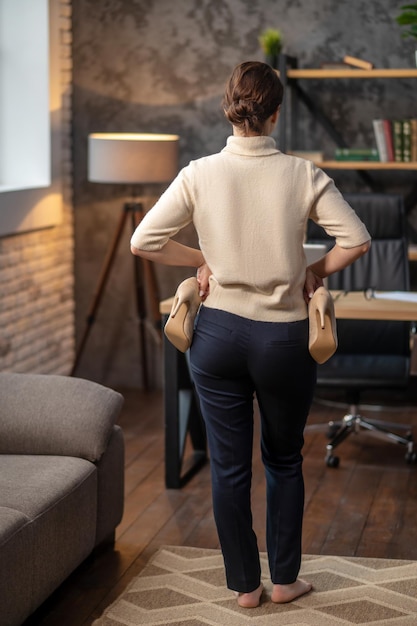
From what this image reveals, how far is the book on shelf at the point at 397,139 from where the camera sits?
17.9ft

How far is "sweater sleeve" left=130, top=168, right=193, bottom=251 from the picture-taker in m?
2.73

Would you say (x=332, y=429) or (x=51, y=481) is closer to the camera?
(x=51, y=481)

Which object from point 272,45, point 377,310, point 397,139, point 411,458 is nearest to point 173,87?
point 272,45

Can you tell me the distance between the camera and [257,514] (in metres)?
3.97

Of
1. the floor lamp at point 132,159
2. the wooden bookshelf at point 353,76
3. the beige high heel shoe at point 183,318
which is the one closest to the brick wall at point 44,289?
the floor lamp at point 132,159

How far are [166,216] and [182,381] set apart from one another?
1763mm

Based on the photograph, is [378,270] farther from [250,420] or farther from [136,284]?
[250,420]

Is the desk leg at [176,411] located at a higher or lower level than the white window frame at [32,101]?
lower

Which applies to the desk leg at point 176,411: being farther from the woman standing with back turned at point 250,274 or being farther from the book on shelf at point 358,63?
the book on shelf at point 358,63

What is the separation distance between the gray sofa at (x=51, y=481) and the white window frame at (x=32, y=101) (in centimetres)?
238

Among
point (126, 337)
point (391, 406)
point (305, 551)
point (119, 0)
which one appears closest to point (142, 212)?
point (126, 337)

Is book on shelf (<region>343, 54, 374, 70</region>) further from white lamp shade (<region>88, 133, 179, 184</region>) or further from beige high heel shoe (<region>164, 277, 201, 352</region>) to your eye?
beige high heel shoe (<region>164, 277, 201, 352</region>)

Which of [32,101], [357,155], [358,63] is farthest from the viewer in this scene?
[32,101]

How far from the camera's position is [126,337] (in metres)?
6.26
